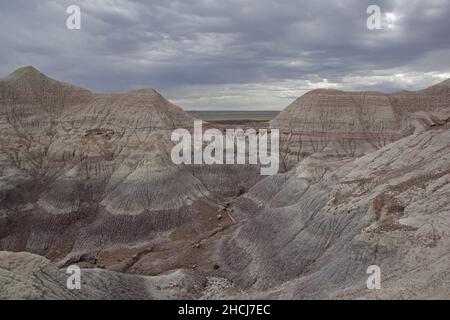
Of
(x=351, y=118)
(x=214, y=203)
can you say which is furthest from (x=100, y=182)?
(x=351, y=118)

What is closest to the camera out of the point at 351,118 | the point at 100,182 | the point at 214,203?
the point at 100,182

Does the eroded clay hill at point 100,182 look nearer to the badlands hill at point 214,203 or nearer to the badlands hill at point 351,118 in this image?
the badlands hill at point 214,203

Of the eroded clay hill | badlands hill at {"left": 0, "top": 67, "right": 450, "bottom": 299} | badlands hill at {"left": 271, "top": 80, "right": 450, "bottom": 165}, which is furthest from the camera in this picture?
badlands hill at {"left": 271, "top": 80, "right": 450, "bottom": 165}

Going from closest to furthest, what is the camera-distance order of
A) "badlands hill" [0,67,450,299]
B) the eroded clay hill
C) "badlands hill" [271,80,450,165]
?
"badlands hill" [0,67,450,299] < the eroded clay hill < "badlands hill" [271,80,450,165]

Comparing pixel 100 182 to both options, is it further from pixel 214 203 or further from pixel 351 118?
pixel 351 118

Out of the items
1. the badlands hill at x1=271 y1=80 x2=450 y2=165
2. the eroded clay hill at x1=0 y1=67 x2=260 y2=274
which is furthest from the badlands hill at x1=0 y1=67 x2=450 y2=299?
the badlands hill at x1=271 y1=80 x2=450 y2=165

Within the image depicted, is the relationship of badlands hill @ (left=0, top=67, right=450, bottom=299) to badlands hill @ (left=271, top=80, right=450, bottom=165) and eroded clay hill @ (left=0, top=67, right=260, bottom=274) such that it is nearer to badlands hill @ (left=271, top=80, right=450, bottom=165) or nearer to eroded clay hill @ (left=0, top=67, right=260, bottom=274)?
eroded clay hill @ (left=0, top=67, right=260, bottom=274)

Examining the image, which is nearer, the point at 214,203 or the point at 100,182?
the point at 100,182

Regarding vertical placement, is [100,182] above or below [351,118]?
below

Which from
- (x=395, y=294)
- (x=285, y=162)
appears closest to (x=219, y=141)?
(x=285, y=162)

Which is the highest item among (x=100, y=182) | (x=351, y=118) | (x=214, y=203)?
(x=351, y=118)
